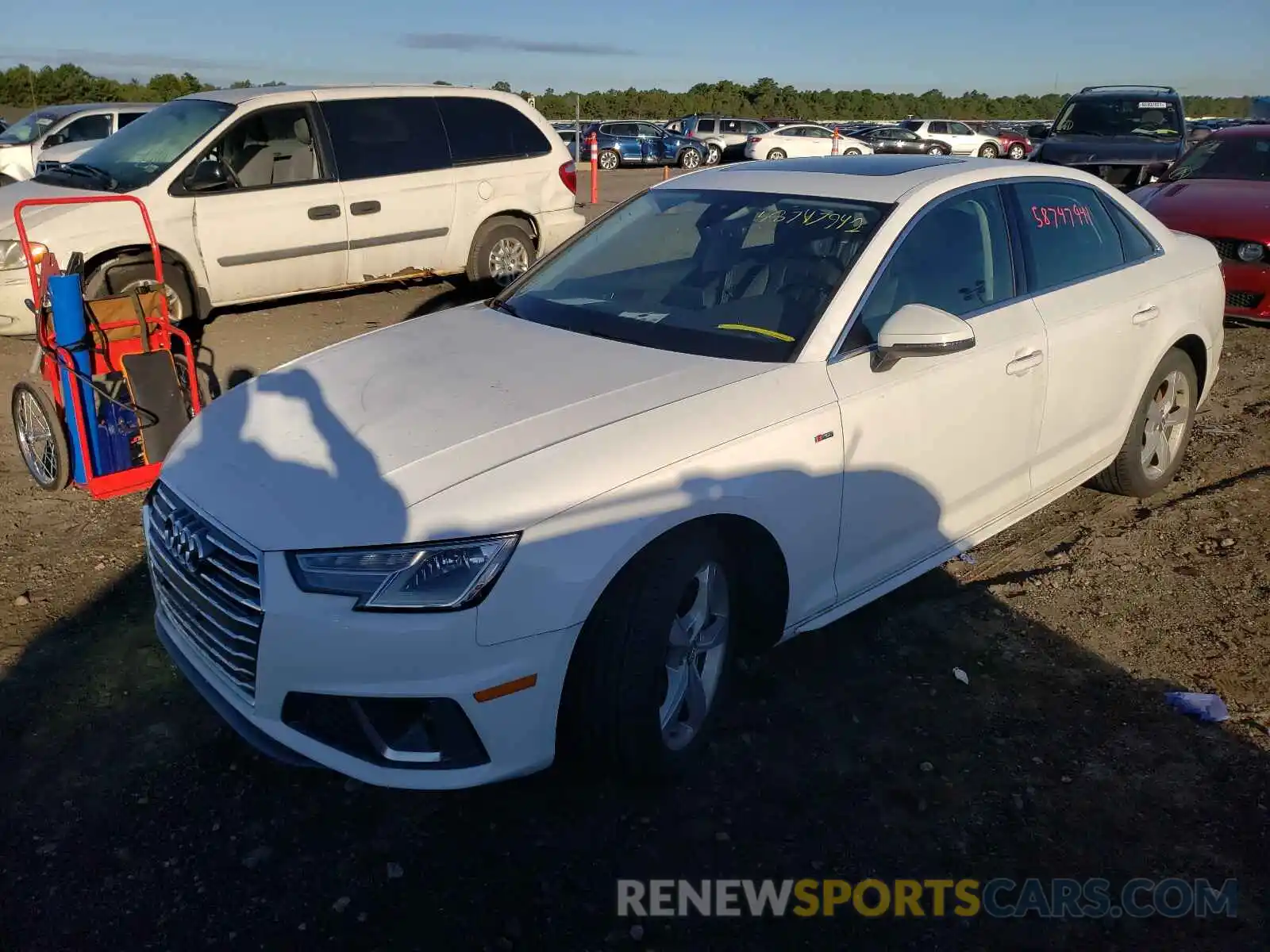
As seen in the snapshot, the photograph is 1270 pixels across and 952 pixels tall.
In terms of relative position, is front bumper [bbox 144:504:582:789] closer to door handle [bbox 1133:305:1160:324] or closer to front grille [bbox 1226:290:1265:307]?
door handle [bbox 1133:305:1160:324]

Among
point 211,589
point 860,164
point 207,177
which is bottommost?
point 211,589

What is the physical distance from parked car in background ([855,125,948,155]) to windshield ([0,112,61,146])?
75.9 ft

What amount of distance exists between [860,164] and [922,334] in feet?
4.16

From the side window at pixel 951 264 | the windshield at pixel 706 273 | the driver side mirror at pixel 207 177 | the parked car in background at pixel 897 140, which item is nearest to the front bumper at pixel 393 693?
the windshield at pixel 706 273

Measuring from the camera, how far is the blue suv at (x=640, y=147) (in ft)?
104

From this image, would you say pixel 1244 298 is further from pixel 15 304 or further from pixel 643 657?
pixel 15 304

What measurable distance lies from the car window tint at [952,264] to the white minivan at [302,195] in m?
4.82

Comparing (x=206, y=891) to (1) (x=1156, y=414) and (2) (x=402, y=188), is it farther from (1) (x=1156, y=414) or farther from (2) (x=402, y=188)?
(2) (x=402, y=188)

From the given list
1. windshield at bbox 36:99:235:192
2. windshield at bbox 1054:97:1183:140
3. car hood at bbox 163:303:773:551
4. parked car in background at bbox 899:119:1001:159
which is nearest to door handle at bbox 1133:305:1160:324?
car hood at bbox 163:303:773:551

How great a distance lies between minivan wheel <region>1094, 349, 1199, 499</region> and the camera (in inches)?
187

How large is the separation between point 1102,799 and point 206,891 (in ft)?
7.98

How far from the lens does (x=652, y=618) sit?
106 inches

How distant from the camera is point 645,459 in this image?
2.74m

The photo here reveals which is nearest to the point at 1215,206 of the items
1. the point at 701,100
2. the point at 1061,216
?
the point at 1061,216
